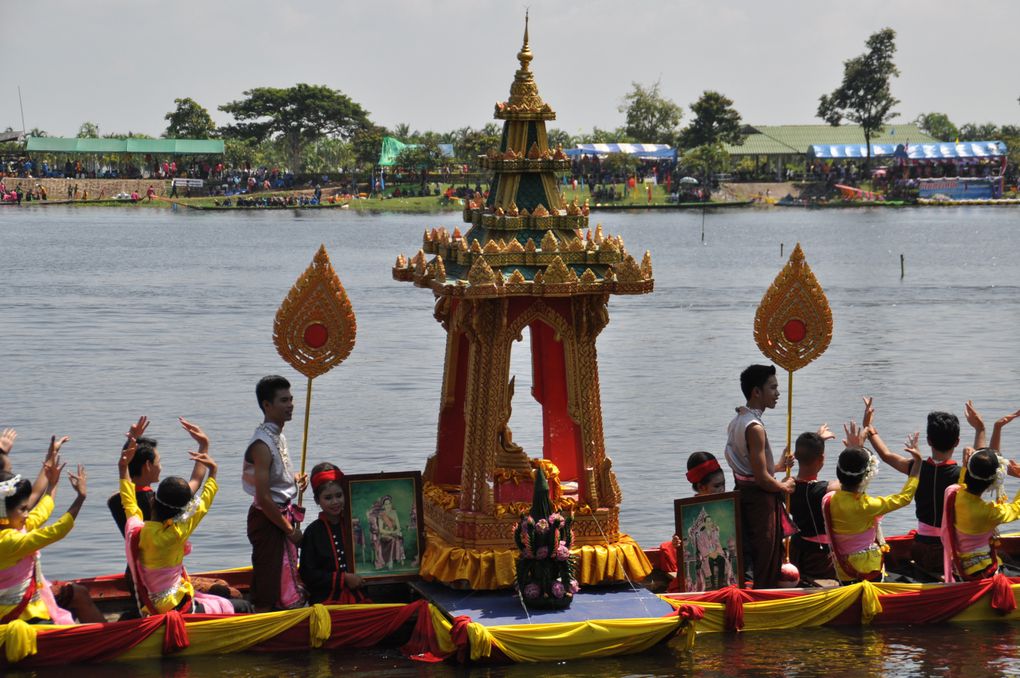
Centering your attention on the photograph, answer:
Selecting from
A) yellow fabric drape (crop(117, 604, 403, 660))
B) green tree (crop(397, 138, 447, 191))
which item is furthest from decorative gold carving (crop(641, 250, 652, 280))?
green tree (crop(397, 138, 447, 191))

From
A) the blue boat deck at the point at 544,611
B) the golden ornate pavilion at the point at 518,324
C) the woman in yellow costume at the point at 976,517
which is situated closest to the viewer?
the blue boat deck at the point at 544,611

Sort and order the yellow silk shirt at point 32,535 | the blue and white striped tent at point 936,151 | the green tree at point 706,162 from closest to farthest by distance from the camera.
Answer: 1. the yellow silk shirt at point 32,535
2. the green tree at point 706,162
3. the blue and white striped tent at point 936,151

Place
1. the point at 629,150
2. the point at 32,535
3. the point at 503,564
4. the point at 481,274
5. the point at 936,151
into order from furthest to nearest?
the point at 629,150 → the point at 936,151 → the point at 503,564 → the point at 481,274 → the point at 32,535

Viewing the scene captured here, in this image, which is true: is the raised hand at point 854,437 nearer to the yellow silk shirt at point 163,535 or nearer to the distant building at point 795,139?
the yellow silk shirt at point 163,535

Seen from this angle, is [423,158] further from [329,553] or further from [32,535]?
[32,535]

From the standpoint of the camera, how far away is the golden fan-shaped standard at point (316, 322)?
12.4 meters

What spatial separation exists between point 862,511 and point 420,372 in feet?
66.1

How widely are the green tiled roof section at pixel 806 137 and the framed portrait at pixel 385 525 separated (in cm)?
11074

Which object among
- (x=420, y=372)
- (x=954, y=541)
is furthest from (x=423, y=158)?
(x=954, y=541)

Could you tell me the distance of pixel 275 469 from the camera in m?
11.8

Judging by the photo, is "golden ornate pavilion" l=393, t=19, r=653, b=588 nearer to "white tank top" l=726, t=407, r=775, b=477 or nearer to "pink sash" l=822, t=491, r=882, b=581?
"white tank top" l=726, t=407, r=775, b=477

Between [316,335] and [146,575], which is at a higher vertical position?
[316,335]

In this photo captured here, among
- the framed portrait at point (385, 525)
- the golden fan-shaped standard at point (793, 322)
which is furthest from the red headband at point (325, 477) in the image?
the golden fan-shaped standard at point (793, 322)

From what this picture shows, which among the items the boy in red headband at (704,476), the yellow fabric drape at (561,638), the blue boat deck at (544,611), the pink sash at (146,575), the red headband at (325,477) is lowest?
the yellow fabric drape at (561,638)
